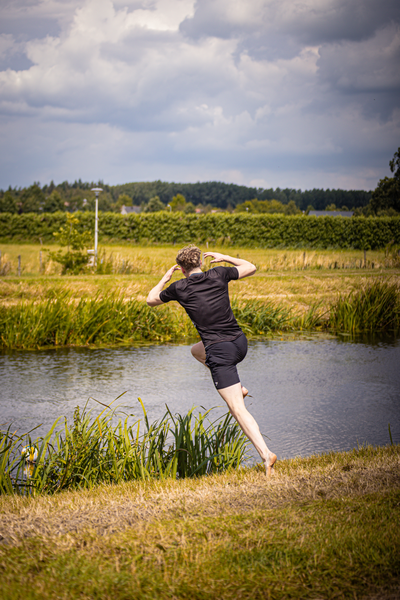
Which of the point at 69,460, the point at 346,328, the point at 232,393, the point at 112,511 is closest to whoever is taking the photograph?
the point at 112,511

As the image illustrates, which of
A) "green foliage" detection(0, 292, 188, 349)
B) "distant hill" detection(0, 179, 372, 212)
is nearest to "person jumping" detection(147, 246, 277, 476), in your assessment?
"green foliage" detection(0, 292, 188, 349)

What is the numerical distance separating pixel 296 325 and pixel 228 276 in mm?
8959

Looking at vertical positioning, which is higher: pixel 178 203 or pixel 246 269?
pixel 178 203

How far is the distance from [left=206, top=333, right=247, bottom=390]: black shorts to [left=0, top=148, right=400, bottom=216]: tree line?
5952 cm

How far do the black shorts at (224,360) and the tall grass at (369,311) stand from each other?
8832 millimetres

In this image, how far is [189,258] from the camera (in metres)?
4.30

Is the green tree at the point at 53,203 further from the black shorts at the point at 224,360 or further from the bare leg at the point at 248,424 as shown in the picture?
the bare leg at the point at 248,424

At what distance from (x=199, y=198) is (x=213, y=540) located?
634 feet

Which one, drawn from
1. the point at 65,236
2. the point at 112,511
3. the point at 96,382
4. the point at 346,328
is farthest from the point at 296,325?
the point at 112,511

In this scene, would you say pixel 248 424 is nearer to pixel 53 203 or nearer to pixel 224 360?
pixel 224 360

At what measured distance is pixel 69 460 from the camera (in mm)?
4504

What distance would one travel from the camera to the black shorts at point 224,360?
13.6ft

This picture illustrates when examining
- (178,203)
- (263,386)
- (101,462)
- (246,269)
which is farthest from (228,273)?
(178,203)

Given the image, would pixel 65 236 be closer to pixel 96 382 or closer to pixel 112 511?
pixel 96 382
